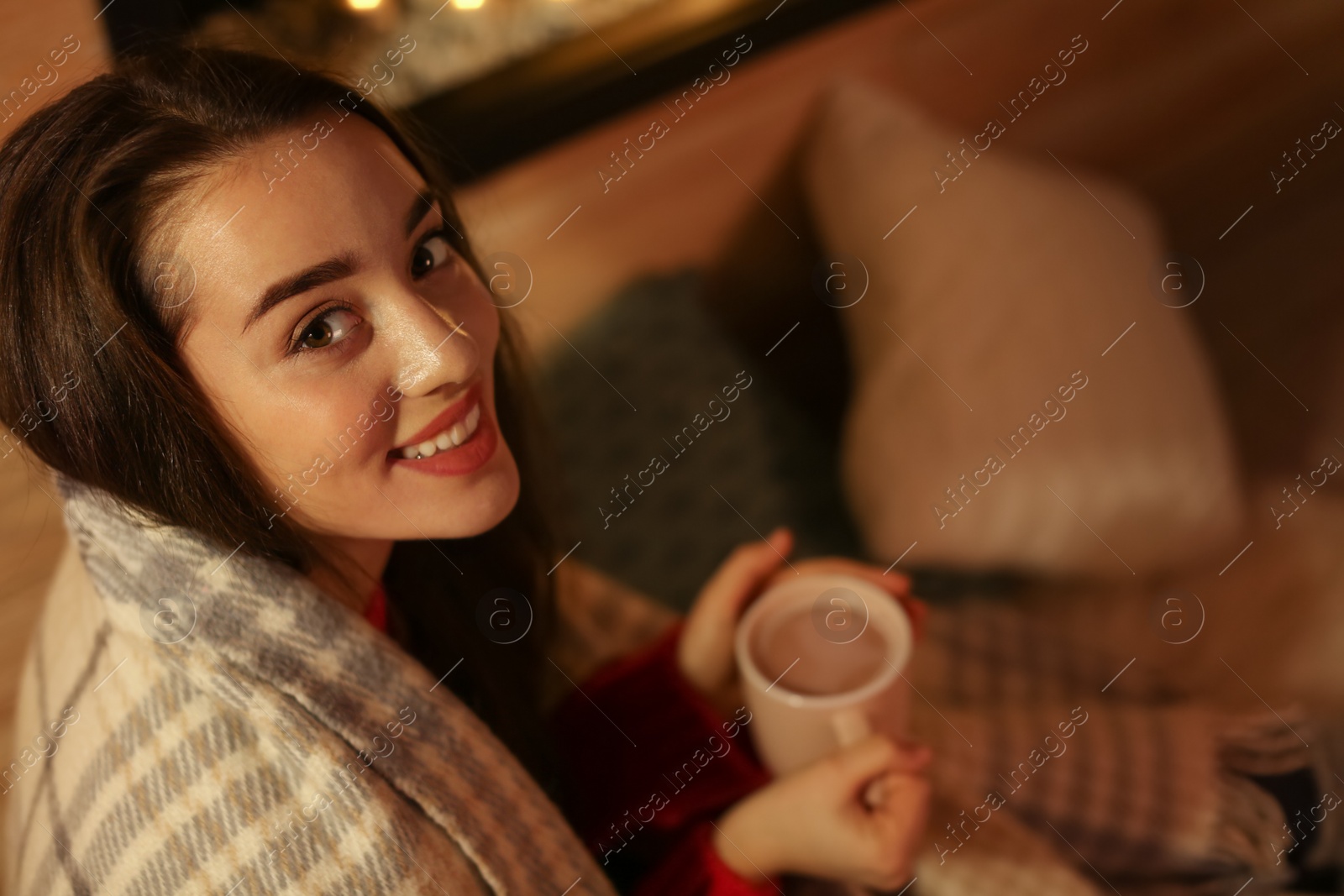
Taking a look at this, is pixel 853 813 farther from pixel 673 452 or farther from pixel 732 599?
pixel 673 452

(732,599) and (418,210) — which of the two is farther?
(732,599)

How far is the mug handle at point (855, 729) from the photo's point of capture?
21.1 inches

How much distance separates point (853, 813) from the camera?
0.54m

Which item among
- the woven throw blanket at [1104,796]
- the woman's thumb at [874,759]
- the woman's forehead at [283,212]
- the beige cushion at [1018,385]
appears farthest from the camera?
the beige cushion at [1018,385]

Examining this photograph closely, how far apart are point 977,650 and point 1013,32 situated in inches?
28.2

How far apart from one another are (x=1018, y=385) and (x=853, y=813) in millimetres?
470

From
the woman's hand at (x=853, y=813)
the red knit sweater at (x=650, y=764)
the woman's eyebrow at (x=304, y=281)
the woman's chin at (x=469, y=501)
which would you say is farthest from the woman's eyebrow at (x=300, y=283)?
the woman's hand at (x=853, y=813)

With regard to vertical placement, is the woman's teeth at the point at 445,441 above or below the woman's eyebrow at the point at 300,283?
below

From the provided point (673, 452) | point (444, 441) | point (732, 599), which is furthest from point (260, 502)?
point (673, 452)

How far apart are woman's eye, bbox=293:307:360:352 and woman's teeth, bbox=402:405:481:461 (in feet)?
0.21

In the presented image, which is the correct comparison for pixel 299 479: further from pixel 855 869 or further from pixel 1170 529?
pixel 1170 529

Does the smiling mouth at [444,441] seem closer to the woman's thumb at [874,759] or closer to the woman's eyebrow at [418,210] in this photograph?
the woman's eyebrow at [418,210]

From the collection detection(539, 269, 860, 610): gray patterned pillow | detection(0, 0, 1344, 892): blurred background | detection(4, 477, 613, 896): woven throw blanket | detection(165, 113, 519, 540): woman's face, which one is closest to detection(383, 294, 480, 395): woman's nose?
detection(165, 113, 519, 540): woman's face

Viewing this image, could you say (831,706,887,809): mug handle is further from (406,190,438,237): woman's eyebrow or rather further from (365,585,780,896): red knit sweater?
(406,190,438,237): woman's eyebrow
